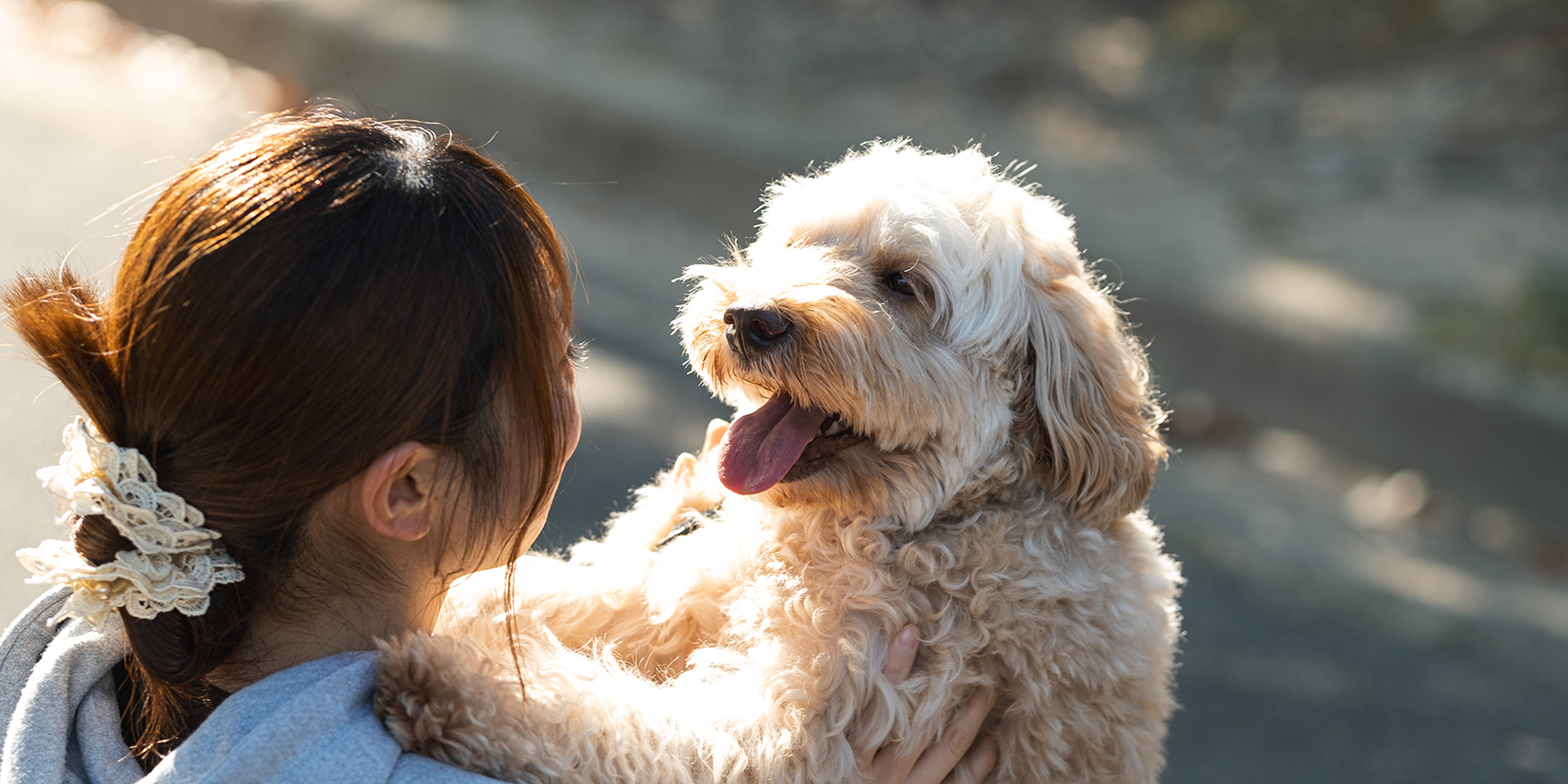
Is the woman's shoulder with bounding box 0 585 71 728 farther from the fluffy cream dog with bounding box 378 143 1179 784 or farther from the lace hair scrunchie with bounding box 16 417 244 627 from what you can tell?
the fluffy cream dog with bounding box 378 143 1179 784

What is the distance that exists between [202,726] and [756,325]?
1117 millimetres

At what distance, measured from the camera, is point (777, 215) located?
254 centimetres

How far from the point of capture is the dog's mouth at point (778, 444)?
2.20 m

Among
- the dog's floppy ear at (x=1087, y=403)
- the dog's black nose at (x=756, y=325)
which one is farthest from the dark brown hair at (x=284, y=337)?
the dog's floppy ear at (x=1087, y=403)

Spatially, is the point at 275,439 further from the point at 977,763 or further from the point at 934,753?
the point at 977,763

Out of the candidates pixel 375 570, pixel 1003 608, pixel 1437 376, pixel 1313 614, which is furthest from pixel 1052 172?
pixel 375 570

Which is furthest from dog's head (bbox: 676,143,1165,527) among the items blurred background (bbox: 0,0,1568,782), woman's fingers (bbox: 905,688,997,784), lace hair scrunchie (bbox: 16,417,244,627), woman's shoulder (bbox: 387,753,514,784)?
blurred background (bbox: 0,0,1568,782)

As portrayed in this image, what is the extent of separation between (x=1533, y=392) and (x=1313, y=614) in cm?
191

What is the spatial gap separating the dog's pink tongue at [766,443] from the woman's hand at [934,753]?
1.22ft

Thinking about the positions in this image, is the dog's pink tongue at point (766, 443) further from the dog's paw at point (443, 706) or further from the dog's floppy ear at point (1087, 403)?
the dog's paw at point (443, 706)

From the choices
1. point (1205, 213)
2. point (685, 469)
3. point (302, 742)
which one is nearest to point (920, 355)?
point (685, 469)

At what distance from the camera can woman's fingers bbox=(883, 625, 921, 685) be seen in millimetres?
2033

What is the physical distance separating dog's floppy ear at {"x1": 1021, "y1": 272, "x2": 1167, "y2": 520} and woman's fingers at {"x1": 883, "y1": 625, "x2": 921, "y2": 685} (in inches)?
17.3

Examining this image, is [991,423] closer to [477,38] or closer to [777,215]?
[777,215]
